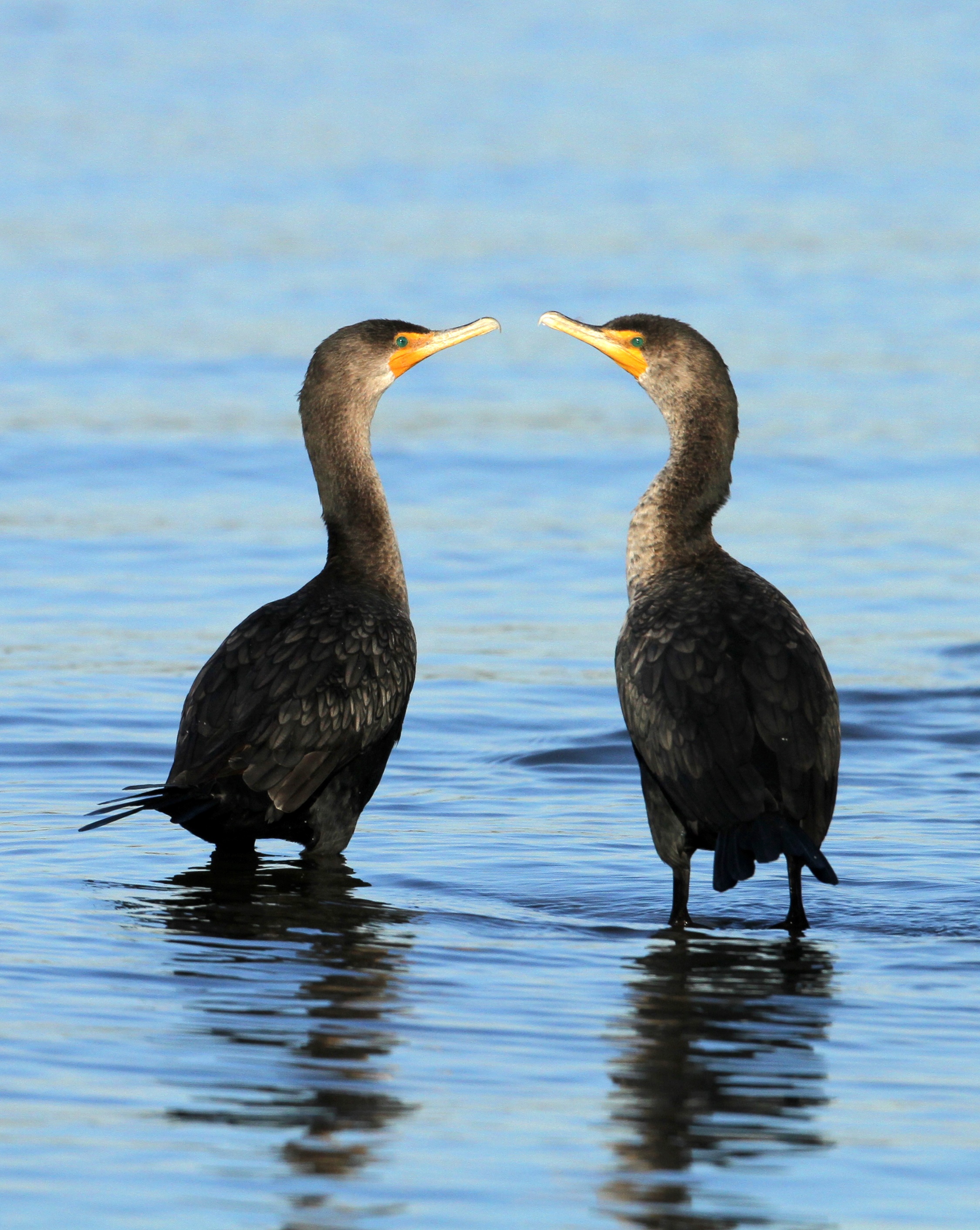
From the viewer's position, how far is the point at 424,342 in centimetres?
877

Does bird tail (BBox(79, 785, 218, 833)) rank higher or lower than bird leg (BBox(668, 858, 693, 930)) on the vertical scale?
higher

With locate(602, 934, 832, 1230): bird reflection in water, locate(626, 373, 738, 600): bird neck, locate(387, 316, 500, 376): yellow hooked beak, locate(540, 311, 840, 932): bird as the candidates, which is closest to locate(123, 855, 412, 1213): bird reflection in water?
locate(602, 934, 832, 1230): bird reflection in water

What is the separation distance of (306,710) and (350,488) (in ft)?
4.63

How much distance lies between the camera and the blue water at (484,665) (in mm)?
4973

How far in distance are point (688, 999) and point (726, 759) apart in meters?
0.86

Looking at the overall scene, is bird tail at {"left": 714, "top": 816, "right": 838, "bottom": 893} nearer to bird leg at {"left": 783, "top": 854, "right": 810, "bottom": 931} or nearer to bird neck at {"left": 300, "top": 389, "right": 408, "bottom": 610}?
bird leg at {"left": 783, "top": 854, "right": 810, "bottom": 931}

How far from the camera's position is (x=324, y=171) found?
28.6 metres

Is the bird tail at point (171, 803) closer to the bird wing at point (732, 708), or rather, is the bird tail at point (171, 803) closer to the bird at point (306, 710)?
the bird at point (306, 710)

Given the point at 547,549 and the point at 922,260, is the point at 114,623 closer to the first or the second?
the point at 547,549

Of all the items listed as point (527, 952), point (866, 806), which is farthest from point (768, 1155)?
point (866, 806)

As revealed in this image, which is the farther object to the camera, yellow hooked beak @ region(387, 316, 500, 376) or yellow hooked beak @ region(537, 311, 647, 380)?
yellow hooked beak @ region(387, 316, 500, 376)

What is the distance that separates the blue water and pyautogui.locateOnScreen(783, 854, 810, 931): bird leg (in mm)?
108

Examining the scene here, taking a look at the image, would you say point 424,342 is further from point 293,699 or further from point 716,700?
point 716,700

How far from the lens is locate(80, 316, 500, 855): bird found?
23.8ft
